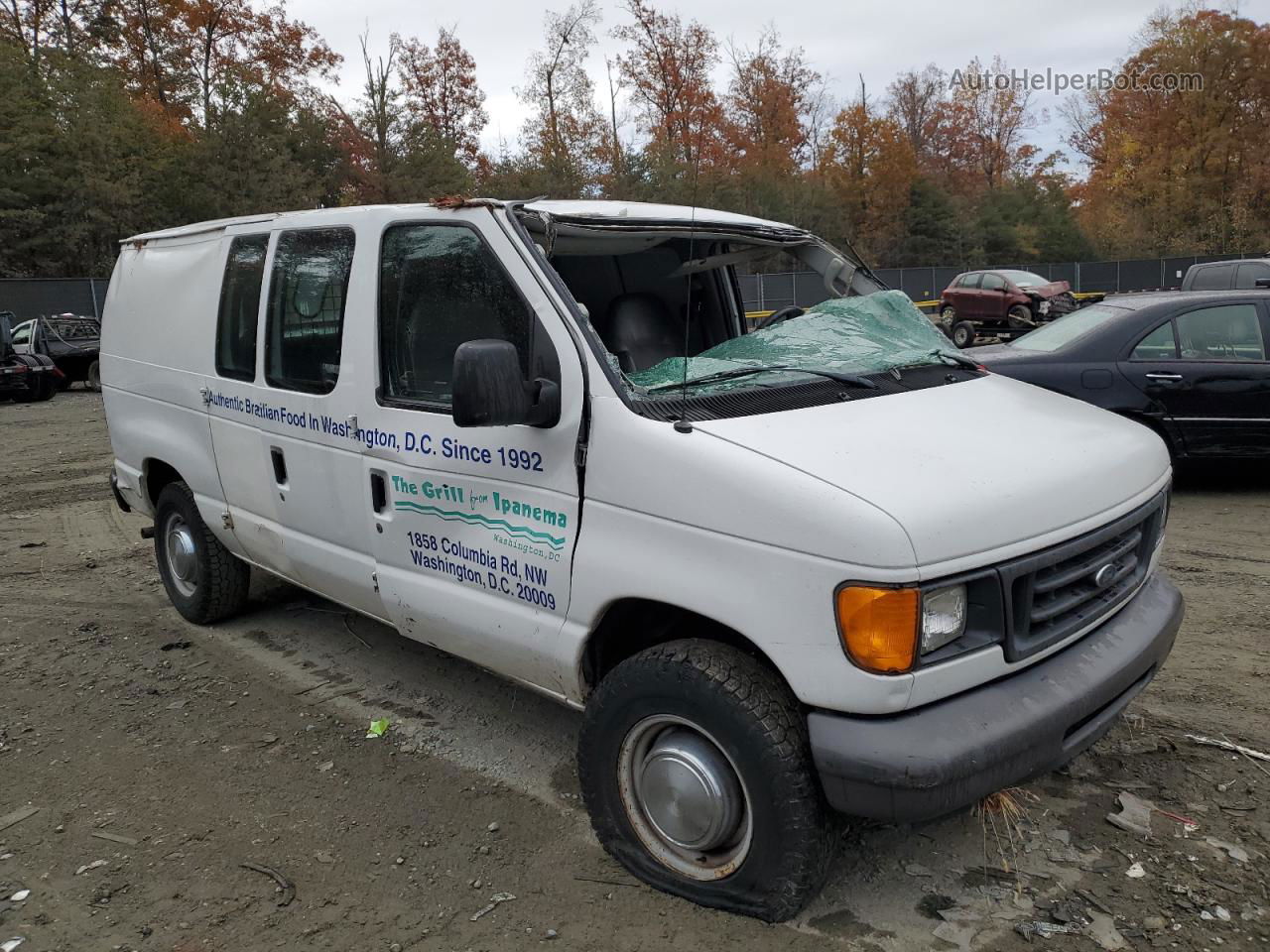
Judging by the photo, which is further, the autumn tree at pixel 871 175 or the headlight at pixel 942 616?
the autumn tree at pixel 871 175

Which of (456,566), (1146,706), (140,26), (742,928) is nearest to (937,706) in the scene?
(742,928)

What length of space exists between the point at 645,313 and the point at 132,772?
2.81m

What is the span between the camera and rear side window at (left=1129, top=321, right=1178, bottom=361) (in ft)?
22.8

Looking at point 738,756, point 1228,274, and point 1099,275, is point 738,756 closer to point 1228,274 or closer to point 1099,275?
point 1228,274

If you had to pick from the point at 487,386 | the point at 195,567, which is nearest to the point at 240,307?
the point at 195,567

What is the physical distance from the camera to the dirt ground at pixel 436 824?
107 inches

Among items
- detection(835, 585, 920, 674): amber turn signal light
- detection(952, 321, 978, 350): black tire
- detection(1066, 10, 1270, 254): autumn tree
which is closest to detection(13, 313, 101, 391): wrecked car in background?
detection(952, 321, 978, 350): black tire

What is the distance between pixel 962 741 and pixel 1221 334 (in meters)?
5.99

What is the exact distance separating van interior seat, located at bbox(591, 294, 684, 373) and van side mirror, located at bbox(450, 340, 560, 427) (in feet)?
4.02

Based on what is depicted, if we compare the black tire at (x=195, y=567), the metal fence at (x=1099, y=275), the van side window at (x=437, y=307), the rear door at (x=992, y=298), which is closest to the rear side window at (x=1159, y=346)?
the van side window at (x=437, y=307)

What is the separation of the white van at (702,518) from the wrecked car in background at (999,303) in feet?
68.0

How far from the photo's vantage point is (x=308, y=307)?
3865 mm

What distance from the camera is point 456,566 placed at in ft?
10.8

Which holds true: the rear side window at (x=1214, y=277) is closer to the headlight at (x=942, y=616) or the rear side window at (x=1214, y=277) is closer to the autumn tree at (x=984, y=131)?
the headlight at (x=942, y=616)
